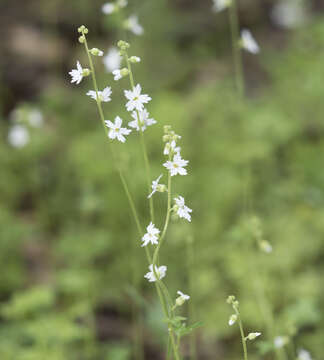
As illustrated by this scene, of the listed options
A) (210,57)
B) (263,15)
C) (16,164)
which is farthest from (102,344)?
(263,15)

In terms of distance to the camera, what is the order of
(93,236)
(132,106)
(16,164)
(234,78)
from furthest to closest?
1. (234,78)
2. (16,164)
3. (93,236)
4. (132,106)

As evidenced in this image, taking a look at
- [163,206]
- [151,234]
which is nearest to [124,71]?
[151,234]

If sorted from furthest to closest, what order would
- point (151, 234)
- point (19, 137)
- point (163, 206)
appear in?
point (19, 137)
point (163, 206)
point (151, 234)

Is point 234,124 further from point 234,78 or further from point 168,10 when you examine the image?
point 168,10

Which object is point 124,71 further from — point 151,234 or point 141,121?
point 151,234

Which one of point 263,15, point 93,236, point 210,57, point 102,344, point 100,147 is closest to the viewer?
point 102,344

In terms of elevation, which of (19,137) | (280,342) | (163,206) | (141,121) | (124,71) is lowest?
(280,342)

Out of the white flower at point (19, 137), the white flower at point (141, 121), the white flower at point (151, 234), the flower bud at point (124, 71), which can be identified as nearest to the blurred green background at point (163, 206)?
the white flower at point (19, 137)

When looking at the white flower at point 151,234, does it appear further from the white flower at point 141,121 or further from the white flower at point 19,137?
the white flower at point 19,137
